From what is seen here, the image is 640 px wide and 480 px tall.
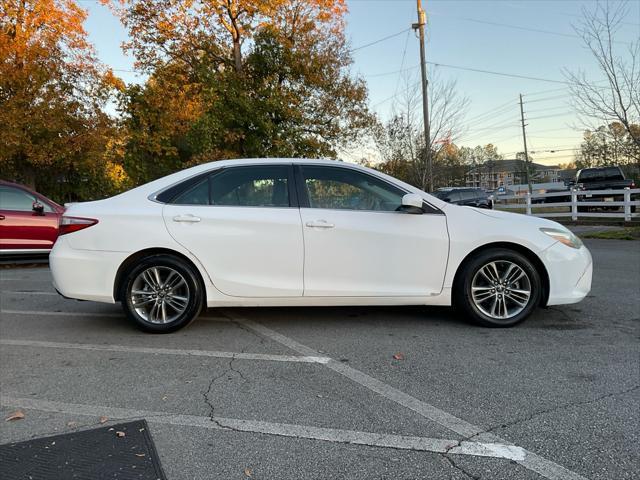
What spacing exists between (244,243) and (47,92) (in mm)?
13237

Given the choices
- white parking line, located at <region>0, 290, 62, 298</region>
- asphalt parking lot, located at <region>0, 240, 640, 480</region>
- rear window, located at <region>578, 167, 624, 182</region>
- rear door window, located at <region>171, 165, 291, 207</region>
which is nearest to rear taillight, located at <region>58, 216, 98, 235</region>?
rear door window, located at <region>171, 165, 291, 207</region>

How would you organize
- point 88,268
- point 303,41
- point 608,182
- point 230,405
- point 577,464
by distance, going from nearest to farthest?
point 577,464, point 230,405, point 88,268, point 303,41, point 608,182

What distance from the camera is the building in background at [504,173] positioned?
9250cm

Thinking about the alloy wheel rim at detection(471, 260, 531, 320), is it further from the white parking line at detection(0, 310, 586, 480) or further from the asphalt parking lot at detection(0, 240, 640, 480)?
the white parking line at detection(0, 310, 586, 480)

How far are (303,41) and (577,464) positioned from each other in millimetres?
19690

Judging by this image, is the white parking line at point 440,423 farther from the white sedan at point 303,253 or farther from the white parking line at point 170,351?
the white sedan at point 303,253

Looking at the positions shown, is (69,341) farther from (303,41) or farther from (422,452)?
(303,41)

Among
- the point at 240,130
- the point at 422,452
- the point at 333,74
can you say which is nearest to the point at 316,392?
the point at 422,452

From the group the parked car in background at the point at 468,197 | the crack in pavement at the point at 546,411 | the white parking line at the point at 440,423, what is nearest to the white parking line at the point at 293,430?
the white parking line at the point at 440,423

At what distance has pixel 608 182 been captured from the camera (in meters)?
21.3

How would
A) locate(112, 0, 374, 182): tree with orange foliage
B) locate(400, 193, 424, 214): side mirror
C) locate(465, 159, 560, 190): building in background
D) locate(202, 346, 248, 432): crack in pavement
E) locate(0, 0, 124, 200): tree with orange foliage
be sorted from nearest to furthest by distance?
locate(202, 346, 248, 432): crack in pavement
locate(400, 193, 424, 214): side mirror
locate(0, 0, 124, 200): tree with orange foliage
locate(112, 0, 374, 182): tree with orange foliage
locate(465, 159, 560, 190): building in background

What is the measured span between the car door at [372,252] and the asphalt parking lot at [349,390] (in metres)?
0.45

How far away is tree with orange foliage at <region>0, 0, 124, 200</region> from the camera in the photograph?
13.6 meters

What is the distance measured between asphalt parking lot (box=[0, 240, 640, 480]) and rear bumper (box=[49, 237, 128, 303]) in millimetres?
461
